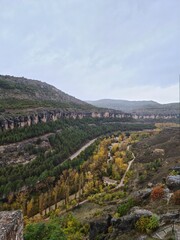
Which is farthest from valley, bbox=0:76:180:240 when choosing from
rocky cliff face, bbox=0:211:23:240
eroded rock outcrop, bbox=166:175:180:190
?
rocky cliff face, bbox=0:211:23:240

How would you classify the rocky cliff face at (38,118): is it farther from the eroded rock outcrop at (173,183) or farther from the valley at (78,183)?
the eroded rock outcrop at (173,183)

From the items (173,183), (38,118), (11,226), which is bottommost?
(173,183)

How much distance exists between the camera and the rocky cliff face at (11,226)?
1177 cm

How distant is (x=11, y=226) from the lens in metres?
12.3

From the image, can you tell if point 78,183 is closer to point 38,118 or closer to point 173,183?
point 173,183

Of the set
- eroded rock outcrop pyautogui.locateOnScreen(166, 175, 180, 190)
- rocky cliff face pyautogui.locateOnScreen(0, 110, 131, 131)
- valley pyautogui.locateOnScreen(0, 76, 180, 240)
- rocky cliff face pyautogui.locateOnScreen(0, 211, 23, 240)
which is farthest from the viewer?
rocky cliff face pyautogui.locateOnScreen(0, 110, 131, 131)

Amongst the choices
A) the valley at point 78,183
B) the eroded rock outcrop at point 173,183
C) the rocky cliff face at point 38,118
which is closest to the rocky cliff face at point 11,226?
the valley at point 78,183

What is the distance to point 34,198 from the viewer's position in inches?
2136

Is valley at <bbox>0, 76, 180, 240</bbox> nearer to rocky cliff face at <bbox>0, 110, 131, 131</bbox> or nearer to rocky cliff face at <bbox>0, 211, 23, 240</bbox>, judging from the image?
rocky cliff face at <bbox>0, 211, 23, 240</bbox>

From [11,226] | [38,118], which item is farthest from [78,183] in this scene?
[38,118]

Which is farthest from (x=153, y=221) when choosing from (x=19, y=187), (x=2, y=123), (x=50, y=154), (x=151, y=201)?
(x=2, y=123)

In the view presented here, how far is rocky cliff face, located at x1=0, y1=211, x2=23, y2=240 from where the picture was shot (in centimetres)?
1177

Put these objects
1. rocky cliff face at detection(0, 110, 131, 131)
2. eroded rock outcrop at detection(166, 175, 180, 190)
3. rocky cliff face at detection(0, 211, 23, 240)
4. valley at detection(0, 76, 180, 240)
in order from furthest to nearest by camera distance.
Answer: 1. rocky cliff face at detection(0, 110, 131, 131)
2. eroded rock outcrop at detection(166, 175, 180, 190)
3. valley at detection(0, 76, 180, 240)
4. rocky cliff face at detection(0, 211, 23, 240)

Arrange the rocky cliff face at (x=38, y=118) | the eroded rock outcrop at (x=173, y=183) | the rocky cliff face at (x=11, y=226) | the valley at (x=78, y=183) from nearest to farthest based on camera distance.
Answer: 1. the rocky cliff face at (x=11, y=226)
2. the valley at (x=78, y=183)
3. the eroded rock outcrop at (x=173, y=183)
4. the rocky cliff face at (x=38, y=118)
